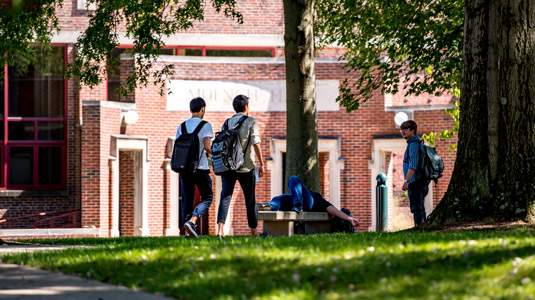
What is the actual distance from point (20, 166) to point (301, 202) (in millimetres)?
14600

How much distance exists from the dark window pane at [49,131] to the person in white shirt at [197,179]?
14662mm

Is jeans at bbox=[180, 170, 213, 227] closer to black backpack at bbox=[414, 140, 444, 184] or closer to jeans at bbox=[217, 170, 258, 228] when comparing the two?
jeans at bbox=[217, 170, 258, 228]

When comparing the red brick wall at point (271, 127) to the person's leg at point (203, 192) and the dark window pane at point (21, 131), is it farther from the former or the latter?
the person's leg at point (203, 192)

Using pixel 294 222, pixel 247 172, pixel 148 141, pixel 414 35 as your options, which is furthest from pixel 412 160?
pixel 148 141

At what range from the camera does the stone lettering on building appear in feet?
74.2

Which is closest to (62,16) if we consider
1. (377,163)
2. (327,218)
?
(377,163)

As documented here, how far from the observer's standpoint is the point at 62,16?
79.8 ft

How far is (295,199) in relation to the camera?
1097 centimetres

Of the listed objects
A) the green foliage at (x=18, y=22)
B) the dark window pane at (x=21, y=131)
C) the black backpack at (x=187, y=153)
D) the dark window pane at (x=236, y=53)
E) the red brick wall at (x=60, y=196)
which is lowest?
the red brick wall at (x=60, y=196)

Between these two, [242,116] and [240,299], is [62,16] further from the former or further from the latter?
[240,299]

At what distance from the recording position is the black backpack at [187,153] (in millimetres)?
9711

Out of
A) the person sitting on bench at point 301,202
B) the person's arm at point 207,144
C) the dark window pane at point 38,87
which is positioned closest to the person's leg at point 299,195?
the person sitting on bench at point 301,202

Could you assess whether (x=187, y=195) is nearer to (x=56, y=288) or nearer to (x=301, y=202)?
(x=301, y=202)

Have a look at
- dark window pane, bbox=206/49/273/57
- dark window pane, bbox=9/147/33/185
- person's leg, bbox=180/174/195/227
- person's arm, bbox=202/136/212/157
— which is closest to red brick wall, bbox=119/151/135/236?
dark window pane, bbox=9/147/33/185
